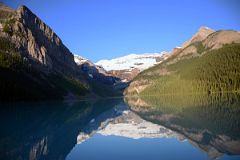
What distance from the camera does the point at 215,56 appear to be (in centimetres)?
17162

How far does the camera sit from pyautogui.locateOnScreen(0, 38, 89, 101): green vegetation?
4491 inches

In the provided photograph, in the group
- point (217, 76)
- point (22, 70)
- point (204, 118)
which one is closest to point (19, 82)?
point (22, 70)

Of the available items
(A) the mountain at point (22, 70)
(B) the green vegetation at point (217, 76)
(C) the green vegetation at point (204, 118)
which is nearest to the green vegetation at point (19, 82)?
(A) the mountain at point (22, 70)

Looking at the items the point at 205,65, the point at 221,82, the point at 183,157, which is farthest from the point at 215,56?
the point at 183,157

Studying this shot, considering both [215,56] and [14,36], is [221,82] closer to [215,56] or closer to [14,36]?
[215,56]

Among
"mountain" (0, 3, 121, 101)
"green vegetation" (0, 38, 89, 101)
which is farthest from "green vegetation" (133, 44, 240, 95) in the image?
"green vegetation" (0, 38, 89, 101)

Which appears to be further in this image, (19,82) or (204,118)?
(19,82)

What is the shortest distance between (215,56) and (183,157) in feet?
537

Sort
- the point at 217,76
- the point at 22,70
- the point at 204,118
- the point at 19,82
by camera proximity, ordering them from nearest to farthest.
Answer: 1. the point at 204,118
2. the point at 19,82
3. the point at 217,76
4. the point at 22,70

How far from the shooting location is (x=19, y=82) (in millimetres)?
127625

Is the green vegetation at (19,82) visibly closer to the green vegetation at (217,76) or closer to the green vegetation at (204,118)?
the green vegetation at (217,76)

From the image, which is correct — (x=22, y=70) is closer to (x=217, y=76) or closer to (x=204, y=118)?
(x=217, y=76)

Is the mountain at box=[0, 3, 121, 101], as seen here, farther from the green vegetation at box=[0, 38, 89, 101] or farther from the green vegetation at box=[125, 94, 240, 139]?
A: the green vegetation at box=[125, 94, 240, 139]

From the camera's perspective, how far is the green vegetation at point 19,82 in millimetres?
114062
